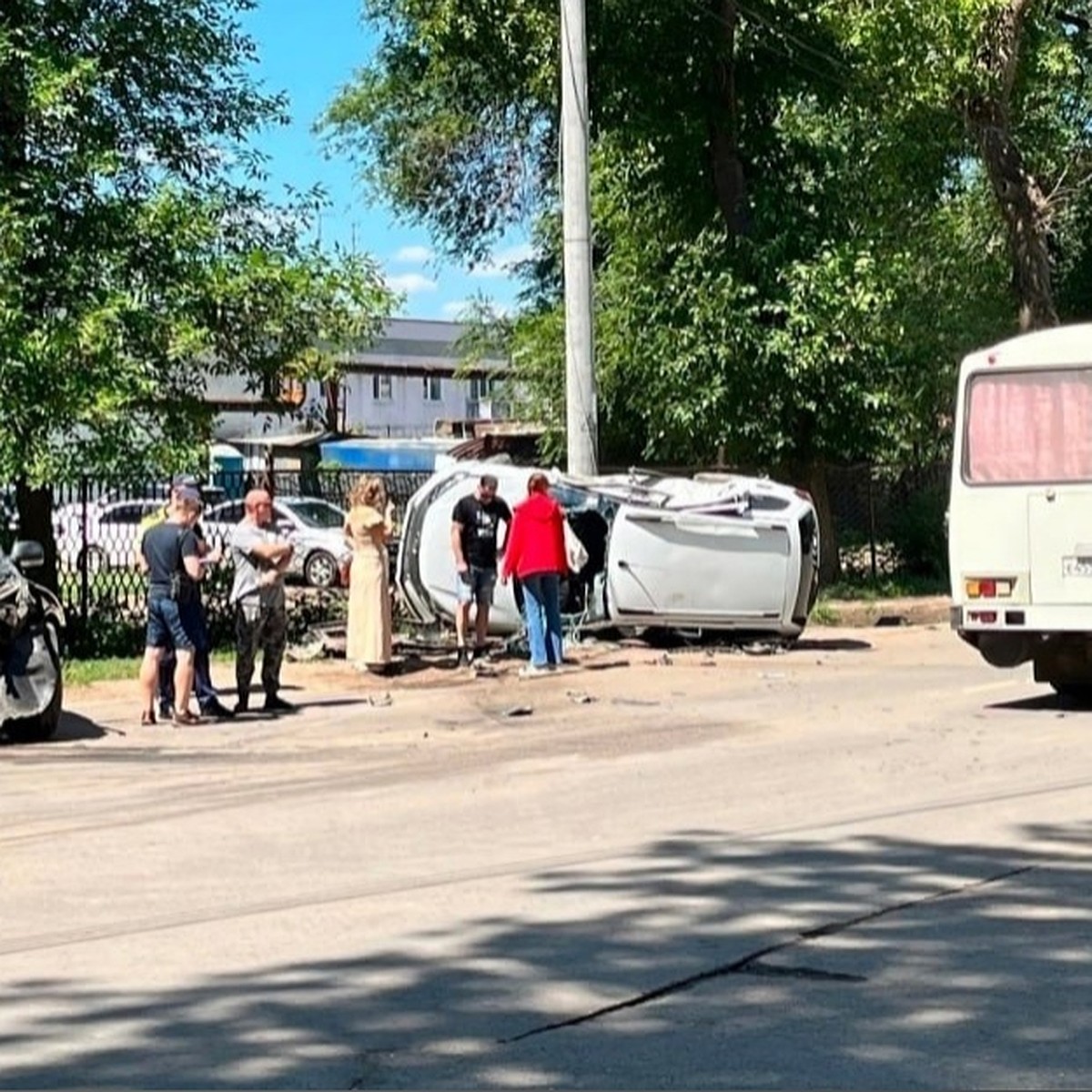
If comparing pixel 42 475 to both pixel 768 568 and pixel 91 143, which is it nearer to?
pixel 91 143

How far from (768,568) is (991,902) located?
36.3 ft

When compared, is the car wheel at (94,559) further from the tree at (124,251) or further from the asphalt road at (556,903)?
the asphalt road at (556,903)

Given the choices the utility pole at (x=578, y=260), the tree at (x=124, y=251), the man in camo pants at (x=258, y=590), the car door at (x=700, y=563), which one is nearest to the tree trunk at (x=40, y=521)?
the tree at (x=124, y=251)

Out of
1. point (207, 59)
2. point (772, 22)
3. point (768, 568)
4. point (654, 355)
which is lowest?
point (768, 568)

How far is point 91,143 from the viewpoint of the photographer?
63.6 feet

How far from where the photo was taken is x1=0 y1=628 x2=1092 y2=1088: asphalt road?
6102 mm

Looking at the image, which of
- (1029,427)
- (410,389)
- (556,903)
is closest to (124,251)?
(1029,427)

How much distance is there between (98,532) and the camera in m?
21.0

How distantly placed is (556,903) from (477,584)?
10633 millimetres

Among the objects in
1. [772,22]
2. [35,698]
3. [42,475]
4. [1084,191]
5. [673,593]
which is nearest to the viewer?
[35,698]

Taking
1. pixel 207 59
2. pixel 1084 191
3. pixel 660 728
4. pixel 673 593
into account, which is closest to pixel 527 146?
pixel 1084 191

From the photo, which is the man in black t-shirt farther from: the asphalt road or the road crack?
the road crack

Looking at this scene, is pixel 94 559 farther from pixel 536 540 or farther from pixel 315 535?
pixel 315 535

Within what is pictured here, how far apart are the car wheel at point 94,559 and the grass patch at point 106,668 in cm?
101
